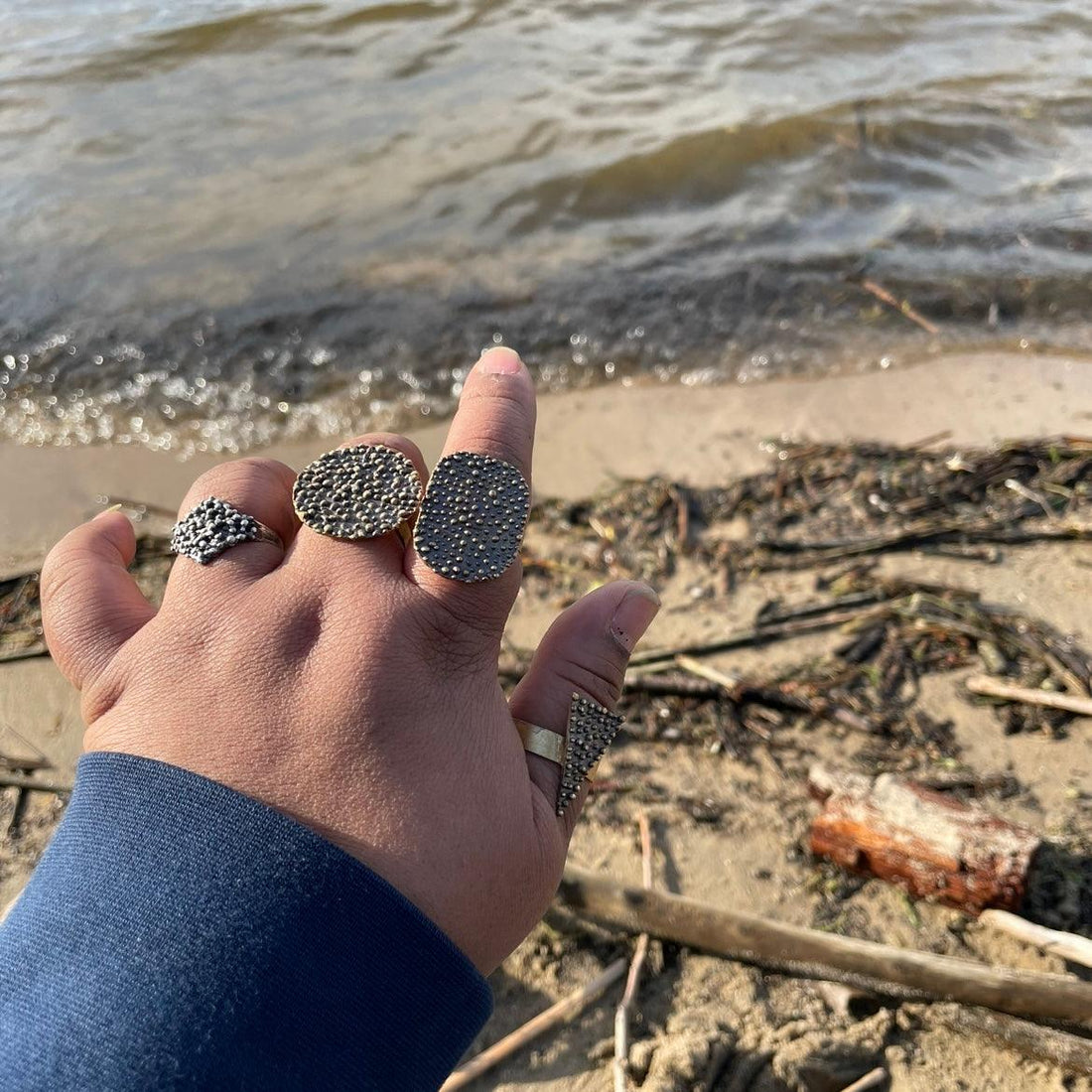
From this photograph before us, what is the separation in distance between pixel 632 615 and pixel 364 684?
592 mm

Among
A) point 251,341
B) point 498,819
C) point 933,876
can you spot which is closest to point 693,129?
point 251,341

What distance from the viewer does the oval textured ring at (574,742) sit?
5.71 feet

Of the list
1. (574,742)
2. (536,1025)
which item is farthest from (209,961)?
(536,1025)

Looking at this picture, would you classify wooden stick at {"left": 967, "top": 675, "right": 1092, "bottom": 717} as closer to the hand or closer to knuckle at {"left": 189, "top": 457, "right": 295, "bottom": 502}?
the hand

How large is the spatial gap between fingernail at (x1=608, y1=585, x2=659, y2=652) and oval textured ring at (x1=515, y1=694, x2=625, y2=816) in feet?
0.50

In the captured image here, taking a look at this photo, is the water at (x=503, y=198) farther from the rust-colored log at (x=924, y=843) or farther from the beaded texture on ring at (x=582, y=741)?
the beaded texture on ring at (x=582, y=741)

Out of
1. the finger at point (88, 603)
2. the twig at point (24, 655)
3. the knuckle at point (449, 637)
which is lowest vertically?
the twig at point (24, 655)

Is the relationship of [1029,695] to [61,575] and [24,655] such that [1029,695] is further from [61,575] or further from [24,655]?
[24,655]

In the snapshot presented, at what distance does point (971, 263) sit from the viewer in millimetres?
6734

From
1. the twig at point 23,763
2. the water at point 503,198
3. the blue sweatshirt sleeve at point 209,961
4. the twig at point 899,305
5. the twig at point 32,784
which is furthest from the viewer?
the twig at point 899,305

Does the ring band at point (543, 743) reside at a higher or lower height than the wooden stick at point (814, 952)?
higher

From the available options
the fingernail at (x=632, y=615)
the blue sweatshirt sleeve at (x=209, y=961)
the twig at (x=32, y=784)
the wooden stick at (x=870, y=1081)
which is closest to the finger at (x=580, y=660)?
the fingernail at (x=632, y=615)

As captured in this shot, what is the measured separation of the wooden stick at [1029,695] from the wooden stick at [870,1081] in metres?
1.56

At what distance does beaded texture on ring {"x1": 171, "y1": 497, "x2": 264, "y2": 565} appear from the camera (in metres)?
1.74
